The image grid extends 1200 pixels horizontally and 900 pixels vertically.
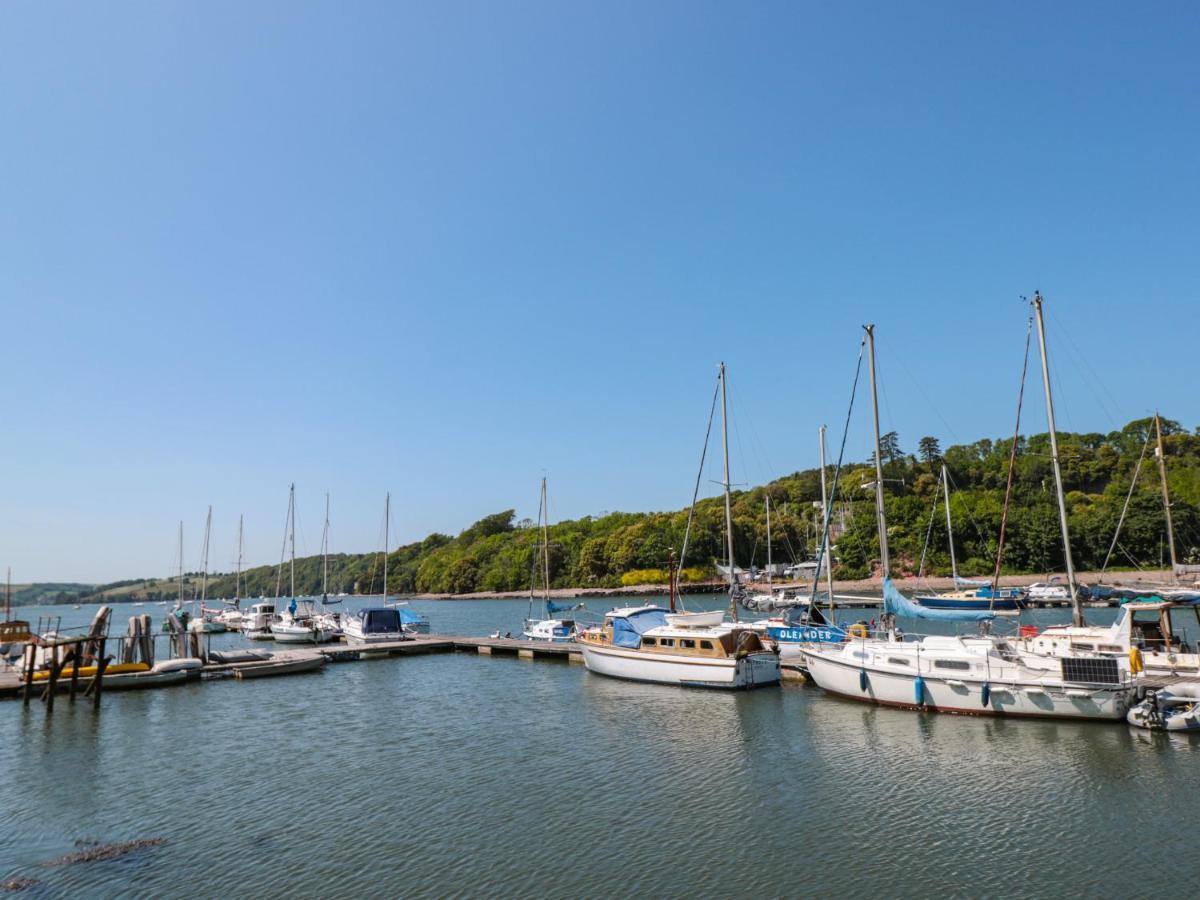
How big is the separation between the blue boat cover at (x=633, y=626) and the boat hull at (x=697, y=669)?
0.56 meters

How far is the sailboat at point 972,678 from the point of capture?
2453 centimetres

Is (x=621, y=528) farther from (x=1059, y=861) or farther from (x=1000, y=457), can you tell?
(x=1059, y=861)

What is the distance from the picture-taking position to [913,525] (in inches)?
4700

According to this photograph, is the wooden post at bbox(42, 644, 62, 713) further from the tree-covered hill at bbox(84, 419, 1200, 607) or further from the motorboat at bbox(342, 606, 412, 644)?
the tree-covered hill at bbox(84, 419, 1200, 607)

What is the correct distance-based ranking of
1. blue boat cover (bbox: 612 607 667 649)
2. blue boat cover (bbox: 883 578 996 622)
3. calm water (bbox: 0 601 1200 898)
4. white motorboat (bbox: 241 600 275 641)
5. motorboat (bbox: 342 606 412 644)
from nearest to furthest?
calm water (bbox: 0 601 1200 898)
blue boat cover (bbox: 883 578 996 622)
blue boat cover (bbox: 612 607 667 649)
motorboat (bbox: 342 606 412 644)
white motorboat (bbox: 241 600 275 641)

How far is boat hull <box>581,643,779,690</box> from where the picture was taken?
32500mm

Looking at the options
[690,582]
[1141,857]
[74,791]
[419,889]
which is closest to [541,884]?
[419,889]

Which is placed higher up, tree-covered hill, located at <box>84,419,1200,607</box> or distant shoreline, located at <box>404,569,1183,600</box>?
tree-covered hill, located at <box>84,419,1200,607</box>

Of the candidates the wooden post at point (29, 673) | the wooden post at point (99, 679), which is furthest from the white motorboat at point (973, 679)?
the wooden post at point (29, 673)

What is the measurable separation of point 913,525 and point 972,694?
100135 millimetres

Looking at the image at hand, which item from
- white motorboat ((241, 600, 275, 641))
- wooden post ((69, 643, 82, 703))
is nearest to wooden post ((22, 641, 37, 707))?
wooden post ((69, 643, 82, 703))

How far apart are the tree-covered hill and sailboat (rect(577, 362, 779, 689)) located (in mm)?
64820

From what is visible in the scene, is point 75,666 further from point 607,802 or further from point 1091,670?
point 1091,670

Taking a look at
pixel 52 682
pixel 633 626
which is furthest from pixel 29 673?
pixel 633 626
